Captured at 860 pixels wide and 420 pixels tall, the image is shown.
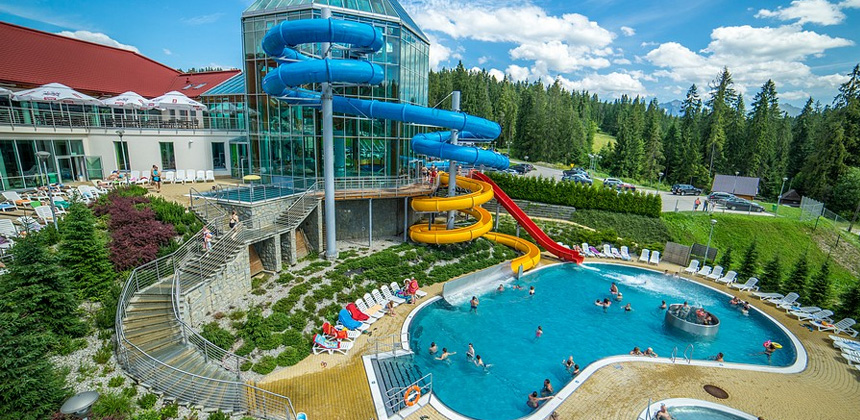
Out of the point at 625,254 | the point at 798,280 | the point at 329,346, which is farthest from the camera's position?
the point at 625,254

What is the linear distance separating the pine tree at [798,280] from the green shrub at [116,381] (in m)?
32.2

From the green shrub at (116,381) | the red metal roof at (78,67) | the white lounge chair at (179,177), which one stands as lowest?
the green shrub at (116,381)

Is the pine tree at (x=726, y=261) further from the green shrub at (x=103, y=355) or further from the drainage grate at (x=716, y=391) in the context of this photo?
the green shrub at (x=103, y=355)

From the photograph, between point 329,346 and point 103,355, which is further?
point 329,346

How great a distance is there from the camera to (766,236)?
32969mm

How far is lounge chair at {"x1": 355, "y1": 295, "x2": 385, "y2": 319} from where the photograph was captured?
17.6 m

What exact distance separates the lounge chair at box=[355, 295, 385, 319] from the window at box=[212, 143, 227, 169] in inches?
825

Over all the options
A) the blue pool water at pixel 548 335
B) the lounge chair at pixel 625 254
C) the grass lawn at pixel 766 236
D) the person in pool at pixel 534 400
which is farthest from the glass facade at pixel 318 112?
the grass lawn at pixel 766 236

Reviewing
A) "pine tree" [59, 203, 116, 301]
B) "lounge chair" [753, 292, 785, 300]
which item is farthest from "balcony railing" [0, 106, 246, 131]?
"lounge chair" [753, 292, 785, 300]

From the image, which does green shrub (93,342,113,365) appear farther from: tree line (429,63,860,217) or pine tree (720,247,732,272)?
tree line (429,63,860,217)

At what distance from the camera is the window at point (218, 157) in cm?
3134

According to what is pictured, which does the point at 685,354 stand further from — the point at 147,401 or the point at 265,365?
the point at 147,401

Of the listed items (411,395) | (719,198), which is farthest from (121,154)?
(719,198)

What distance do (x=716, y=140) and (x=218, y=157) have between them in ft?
217
